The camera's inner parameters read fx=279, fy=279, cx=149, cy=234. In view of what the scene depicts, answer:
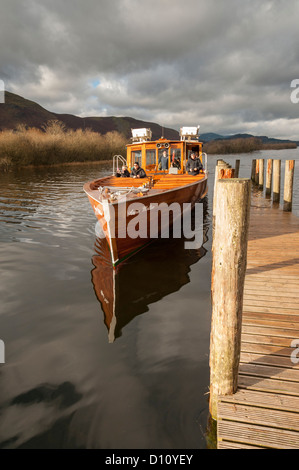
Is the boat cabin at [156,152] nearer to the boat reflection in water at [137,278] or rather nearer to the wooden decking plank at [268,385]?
the boat reflection in water at [137,278]

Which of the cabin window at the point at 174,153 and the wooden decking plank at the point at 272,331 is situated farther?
the cabin window at the point at 174,153

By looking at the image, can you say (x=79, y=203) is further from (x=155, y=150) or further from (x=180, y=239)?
(x=180, y=239)

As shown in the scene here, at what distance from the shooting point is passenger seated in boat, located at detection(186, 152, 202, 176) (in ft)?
37.6

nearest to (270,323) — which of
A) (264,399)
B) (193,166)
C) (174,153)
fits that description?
(264,399)

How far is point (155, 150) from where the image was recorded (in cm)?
1207

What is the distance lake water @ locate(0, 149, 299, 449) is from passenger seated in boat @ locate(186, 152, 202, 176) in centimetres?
439

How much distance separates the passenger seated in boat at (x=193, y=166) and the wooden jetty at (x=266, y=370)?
6610 millimetres

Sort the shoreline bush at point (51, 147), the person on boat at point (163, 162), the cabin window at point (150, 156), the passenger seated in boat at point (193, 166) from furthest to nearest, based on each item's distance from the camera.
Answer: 1. the shoreline bush at point (51, 147)
2. the cabin window at point (150, 156)
3. the person on boat at point (163, 162)
4. the passenger seated in boat at point (193, 166)

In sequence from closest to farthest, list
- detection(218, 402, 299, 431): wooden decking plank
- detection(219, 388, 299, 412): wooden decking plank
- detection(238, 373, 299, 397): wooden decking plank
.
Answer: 1. detection(218, 402, 299, 431): wooden decking plank
2. detection(219, 388, 299, 412): wooden decking plank
3. detection(238, 373, 299, 397): wooden decking plank

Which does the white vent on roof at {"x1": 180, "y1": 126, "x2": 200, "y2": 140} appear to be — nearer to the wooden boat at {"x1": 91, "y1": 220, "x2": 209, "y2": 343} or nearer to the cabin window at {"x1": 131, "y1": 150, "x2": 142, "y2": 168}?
the cabin window at {"x1": 131, "y1": 150, "x2": 142, "y2": 168}

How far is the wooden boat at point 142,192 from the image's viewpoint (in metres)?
6.76

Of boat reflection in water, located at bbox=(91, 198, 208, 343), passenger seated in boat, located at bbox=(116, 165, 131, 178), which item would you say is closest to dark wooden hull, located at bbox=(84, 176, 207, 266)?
boat reflection in water, located at bbox=(91, 198, 208, 343)

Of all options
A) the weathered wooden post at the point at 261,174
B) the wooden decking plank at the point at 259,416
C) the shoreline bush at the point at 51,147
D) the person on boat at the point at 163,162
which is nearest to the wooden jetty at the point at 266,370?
the wooden decking plank at the point at 259,416
